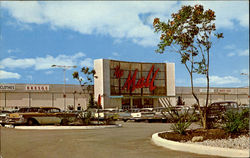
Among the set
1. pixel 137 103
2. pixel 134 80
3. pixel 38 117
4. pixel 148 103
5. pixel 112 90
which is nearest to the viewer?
pixel 38 117

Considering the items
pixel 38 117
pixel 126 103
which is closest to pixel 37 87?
pixel 126 103

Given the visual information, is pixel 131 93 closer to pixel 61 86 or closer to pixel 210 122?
pixel 61 86

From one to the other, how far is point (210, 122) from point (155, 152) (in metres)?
5.07

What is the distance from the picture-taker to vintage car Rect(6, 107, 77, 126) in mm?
22500

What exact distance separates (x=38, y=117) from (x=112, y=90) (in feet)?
133

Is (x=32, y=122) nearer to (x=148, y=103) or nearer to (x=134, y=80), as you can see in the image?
(x=134, y=80)

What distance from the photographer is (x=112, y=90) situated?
63.3m

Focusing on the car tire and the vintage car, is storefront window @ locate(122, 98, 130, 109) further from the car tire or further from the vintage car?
the car tire

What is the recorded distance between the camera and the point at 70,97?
6347 centimetres

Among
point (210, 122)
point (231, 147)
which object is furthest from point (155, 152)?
point (210, 122)

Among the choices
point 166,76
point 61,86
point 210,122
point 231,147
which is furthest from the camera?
point 166,76

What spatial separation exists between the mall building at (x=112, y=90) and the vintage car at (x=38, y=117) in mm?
32538

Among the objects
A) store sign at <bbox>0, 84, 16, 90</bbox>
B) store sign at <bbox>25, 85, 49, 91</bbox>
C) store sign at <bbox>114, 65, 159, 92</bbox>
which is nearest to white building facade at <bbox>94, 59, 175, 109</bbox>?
store sign at <bbox>114, 65, 159, 92</bbox>

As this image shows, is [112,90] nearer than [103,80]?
No
